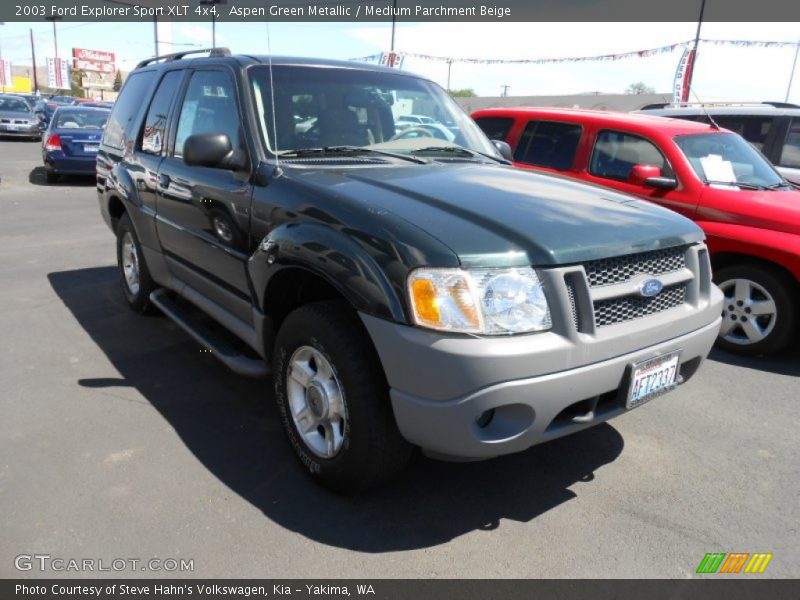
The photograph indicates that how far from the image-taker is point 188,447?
314 cm

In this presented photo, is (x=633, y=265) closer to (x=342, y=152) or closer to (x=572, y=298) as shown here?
(x=572, y=298)

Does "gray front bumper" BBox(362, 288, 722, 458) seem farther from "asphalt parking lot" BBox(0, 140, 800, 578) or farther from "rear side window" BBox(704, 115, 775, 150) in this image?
"rear side window" BBox(704, 115, 775, 150)

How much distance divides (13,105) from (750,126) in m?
24.8

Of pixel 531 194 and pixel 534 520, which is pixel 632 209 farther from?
pixel 534 520

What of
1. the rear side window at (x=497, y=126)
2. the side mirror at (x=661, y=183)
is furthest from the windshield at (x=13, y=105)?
the side mirror at (x=661, y=183)

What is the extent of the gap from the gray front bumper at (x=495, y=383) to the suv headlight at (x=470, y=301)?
43mm

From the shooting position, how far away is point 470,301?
7.10 feet

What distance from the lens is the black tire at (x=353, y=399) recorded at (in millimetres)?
2400

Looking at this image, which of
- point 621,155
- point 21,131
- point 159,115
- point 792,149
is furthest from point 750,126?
point 21,131

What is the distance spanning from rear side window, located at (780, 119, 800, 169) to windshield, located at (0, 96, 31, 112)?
81.1ft

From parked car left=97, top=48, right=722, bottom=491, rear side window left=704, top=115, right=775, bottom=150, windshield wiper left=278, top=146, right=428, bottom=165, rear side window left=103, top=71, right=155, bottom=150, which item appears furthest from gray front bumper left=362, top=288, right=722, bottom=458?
rear side window left=704, top=115, right=775, bottom=150

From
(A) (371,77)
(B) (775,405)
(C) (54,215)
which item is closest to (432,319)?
(A) (371,77)

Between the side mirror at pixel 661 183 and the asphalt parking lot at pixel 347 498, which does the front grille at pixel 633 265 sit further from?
the side mirror at pixel 661 183

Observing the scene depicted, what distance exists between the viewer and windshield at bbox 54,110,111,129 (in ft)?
41.9
